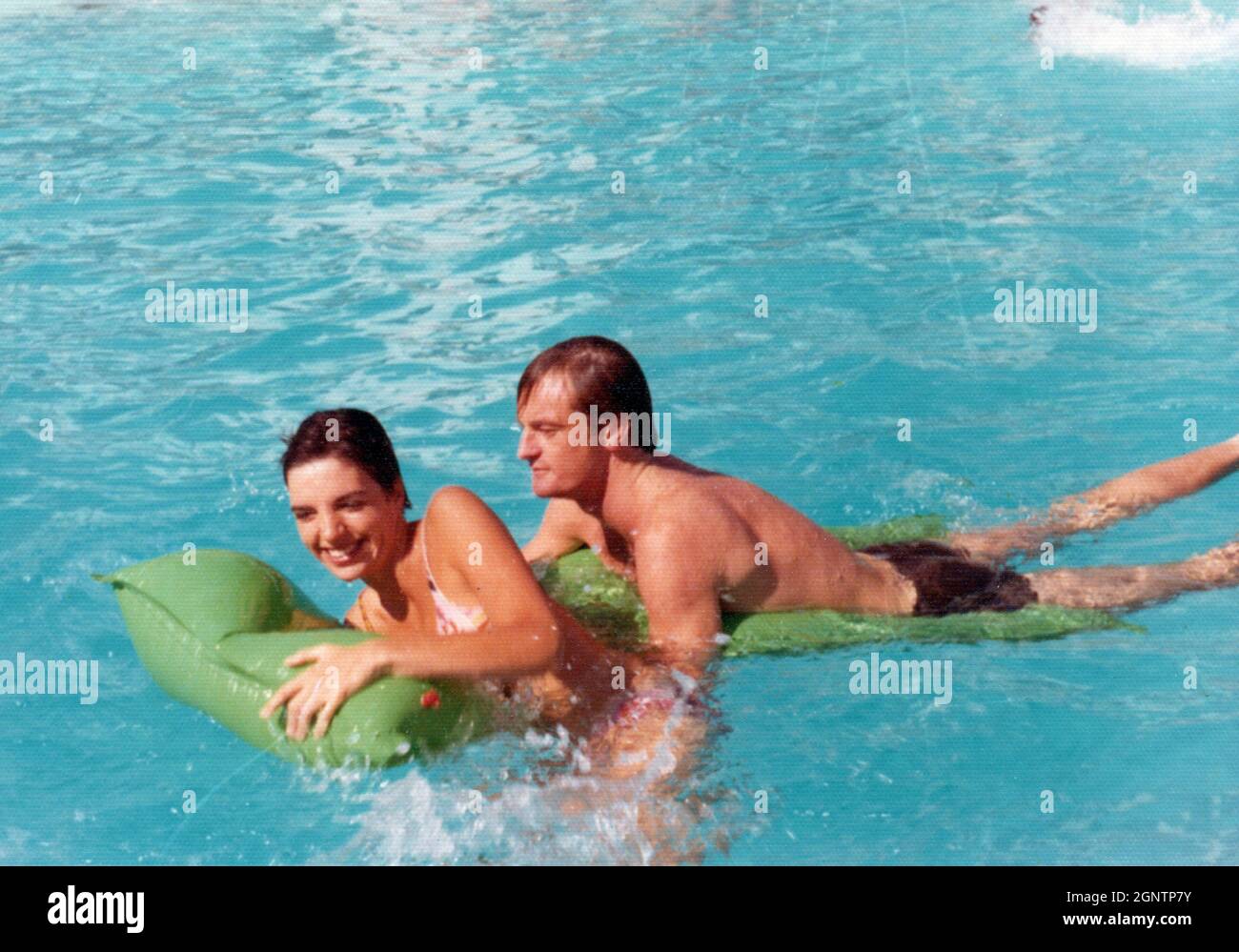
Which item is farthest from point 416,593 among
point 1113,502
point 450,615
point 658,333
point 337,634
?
point 658,333

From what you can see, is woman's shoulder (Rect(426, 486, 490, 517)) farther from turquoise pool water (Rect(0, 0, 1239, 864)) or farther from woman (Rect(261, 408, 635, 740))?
turquoise pool water (Rect(0, 0, 1239, 864))

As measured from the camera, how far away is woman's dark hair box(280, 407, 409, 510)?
164 inches

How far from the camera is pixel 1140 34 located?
1170 centimetres

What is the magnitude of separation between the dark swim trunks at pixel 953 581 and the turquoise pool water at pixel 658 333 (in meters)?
0.17

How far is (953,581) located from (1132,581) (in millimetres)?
647

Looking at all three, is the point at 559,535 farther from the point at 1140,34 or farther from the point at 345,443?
the point at 1140,34

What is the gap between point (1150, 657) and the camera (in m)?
5.12

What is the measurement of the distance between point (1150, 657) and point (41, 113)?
28.9ft

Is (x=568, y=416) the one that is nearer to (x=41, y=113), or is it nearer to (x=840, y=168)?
(x=840, y=168)

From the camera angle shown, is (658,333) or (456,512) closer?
(456,512)

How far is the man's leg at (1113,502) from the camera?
→ 5.59 m

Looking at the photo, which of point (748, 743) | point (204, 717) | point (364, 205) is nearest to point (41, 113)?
point (364, 205)

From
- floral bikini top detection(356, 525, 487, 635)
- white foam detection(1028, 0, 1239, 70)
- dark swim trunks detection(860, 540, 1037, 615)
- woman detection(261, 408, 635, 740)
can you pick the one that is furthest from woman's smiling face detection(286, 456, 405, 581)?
white foam detection(1028, 0, 1239, 70)

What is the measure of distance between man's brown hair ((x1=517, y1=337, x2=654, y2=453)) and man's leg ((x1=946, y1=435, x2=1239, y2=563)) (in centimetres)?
161
